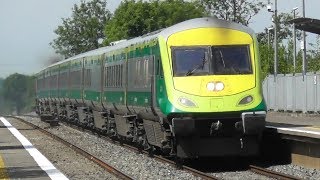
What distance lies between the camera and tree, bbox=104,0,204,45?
59.1 metres

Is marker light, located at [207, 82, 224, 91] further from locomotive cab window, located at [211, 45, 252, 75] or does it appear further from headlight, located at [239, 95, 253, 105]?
headlight, located at [239, 95, 253, 105]

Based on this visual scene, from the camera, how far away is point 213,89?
13.8 meters

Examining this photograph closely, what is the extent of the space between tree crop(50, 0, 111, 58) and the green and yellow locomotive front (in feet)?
221

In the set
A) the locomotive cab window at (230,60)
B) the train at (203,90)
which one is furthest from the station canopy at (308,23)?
the locomotive cab window at (230,60)

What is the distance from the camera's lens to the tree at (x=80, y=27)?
8144 cm

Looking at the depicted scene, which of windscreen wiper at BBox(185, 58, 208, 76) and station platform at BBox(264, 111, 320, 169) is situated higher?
windscreen wiper at BBox(185, 58, 208, 76)

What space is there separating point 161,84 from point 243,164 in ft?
8.88

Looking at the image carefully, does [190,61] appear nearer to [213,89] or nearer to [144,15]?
[213,89]

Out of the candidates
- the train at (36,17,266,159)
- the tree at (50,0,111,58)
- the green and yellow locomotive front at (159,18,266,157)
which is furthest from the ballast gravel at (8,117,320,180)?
the tree at (50,0,111,58)

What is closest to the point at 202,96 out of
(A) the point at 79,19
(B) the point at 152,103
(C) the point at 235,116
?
(C) the point at 235,116

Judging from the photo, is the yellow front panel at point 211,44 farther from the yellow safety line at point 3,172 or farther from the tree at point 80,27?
the tree at point 80,27

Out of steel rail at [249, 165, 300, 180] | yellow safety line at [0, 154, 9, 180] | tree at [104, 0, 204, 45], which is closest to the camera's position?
steel rail at [249, 165, 300, 180]

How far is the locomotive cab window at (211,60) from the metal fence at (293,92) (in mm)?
19596

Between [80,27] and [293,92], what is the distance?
161 feet
